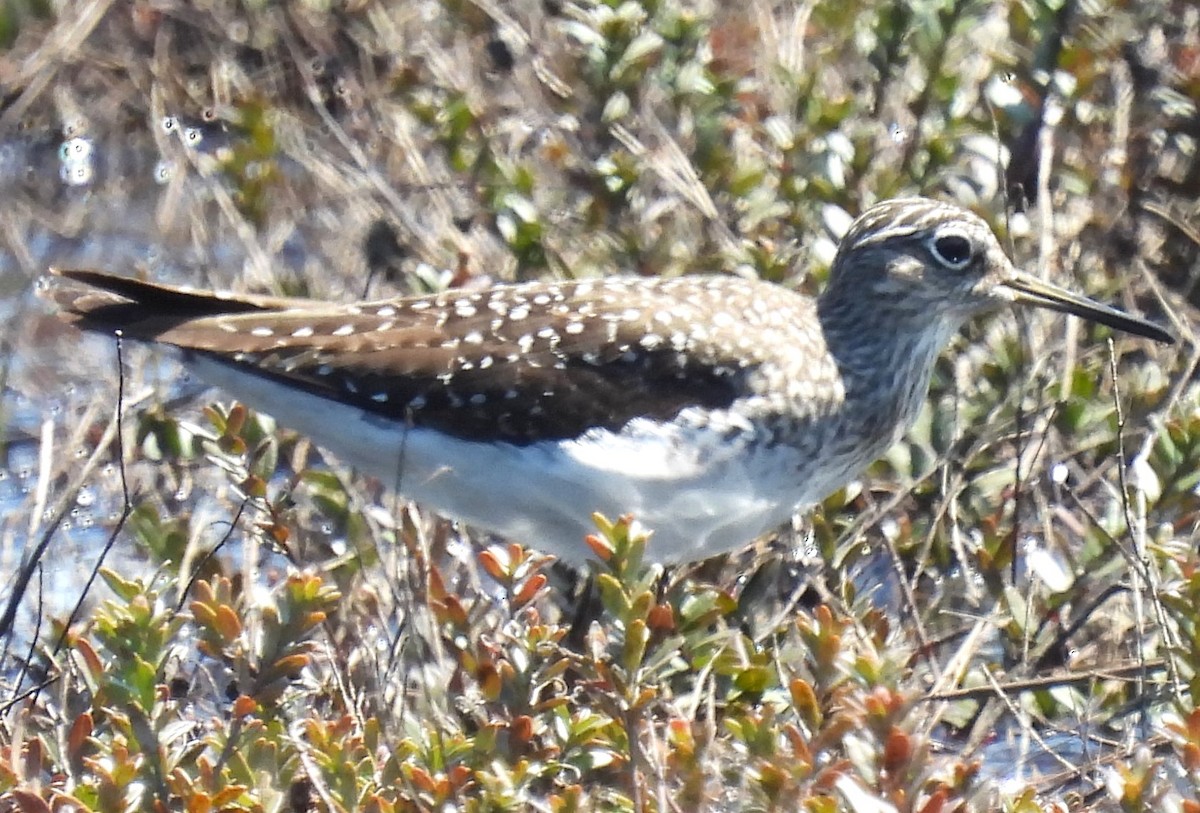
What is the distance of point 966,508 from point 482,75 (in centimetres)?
369

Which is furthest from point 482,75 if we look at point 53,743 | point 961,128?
point 53,743

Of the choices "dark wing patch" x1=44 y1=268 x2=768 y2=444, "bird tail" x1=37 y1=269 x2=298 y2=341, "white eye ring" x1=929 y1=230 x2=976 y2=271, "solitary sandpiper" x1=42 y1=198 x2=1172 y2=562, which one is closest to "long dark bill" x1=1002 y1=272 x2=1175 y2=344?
"white eye ring" x1=929 y1=230 x2=976 y2=271

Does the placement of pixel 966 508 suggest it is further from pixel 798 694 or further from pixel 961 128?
pixel 798 694

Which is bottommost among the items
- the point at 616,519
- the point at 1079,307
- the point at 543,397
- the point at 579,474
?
the point at 616,519

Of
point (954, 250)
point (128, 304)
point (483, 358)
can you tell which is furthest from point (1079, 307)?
point (128, 304)

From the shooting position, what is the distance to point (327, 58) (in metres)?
9.48

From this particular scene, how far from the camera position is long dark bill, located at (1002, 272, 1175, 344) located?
6.17 m

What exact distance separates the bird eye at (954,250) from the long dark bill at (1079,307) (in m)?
0.17

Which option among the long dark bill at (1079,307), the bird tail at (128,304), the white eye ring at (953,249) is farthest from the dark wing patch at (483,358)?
the long dark bill at (1079,307)

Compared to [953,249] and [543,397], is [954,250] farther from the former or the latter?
[543,397]

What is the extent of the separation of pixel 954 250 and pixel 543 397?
1.43m

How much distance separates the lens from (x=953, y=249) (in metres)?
6.19

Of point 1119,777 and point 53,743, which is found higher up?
point 1119,777

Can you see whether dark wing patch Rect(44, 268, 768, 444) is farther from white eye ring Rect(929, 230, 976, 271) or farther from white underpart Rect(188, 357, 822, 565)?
white eye ring Rect(929, 230, 976, 271)
